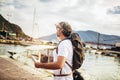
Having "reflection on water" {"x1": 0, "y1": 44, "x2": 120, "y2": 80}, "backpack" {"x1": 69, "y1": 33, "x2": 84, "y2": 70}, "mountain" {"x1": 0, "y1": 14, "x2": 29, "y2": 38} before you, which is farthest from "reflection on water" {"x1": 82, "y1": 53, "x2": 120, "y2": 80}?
"backpack" {"x1": 69, "y1": 33, "x2": 84, "y2": 70}

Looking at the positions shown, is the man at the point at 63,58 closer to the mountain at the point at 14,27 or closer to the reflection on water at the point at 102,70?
the mountain at the point at 14,27

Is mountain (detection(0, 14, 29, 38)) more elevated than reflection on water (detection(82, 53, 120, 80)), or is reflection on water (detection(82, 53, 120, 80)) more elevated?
mountain (detection(0, 14, 29, 38))

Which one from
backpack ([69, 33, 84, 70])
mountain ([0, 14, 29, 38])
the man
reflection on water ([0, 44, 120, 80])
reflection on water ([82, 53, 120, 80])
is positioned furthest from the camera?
reflection on water ([82, 53, 120, 80])

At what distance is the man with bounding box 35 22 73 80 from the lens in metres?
1.83

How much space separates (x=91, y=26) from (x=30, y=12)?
4.73 ft

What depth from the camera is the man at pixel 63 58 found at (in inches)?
72.1

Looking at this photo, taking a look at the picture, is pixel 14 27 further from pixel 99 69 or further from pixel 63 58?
pixel 99 69

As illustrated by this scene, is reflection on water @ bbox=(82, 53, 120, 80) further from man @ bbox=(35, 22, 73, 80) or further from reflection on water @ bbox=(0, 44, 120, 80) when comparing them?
man @ bbox=(35, 22, 73, 80)

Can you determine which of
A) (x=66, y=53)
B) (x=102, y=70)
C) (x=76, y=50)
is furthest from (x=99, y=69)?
(x=66, y=53)

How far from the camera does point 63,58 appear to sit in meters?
1.83

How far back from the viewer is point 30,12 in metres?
5.62

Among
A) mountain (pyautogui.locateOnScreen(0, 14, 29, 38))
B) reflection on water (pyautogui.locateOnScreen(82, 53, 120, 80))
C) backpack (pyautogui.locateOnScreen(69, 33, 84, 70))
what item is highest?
backpack (pyautogui.locateOnScreen(69, 33, 84, 70))

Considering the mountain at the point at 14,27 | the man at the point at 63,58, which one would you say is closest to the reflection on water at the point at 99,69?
the mountain at the point at 14,27

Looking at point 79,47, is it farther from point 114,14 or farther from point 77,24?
point 114,14
